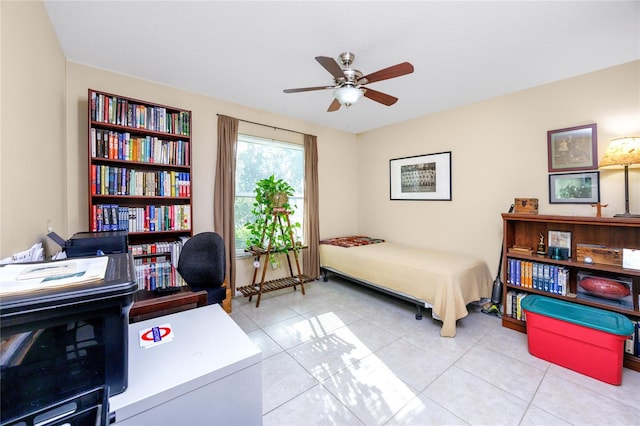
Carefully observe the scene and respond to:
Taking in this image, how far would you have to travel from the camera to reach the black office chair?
2514 millimetres

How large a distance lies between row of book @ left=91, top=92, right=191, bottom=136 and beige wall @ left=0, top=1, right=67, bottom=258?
0.28 metres

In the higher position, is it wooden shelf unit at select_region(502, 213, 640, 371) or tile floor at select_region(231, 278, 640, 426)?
wooden shelf unit at select_region(502, 213, 640, 371)

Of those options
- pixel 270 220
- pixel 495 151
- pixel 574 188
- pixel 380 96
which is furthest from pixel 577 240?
pixel 270 220

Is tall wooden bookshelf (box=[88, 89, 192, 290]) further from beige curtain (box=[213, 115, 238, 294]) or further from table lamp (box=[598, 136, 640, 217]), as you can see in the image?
table lamp (box=[598, 136, 640, 217])

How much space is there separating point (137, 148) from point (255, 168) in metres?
1.49

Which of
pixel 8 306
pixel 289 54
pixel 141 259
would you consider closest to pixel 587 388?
pixel 8 306

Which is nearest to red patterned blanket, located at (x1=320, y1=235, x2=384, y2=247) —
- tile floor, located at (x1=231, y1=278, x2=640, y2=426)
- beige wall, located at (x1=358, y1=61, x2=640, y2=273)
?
beige wall, located at (x1=358, y1=61, x2=640, y2=273)

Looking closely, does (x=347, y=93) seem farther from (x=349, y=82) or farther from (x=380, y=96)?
(x=380, y=96)

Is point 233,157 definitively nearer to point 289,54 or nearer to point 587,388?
point 289,54

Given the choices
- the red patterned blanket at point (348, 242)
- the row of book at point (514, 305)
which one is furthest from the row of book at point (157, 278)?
the row of book at point (514, 305)

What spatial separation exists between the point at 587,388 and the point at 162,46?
429cm

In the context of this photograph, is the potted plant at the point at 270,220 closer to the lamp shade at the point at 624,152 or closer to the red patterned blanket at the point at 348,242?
the red patterned blanket at the point at 348,242

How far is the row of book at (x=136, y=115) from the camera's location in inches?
94.3

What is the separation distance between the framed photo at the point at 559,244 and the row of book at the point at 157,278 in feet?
10.9
